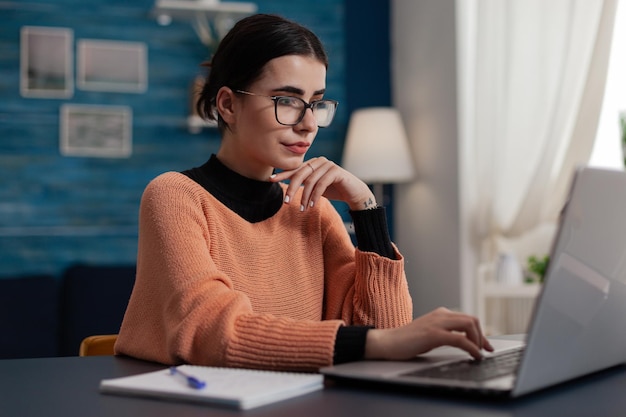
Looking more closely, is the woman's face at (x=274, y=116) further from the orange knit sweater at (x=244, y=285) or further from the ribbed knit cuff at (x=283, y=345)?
the ribbed knit cuff at (x=283, y=345)

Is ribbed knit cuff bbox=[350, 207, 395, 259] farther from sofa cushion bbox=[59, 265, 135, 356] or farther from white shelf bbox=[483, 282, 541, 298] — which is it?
sofa cushion bbox=[59, 265, 135, 356]

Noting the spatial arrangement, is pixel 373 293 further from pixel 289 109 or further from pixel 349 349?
pixel 349 349

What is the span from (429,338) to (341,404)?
0.21m

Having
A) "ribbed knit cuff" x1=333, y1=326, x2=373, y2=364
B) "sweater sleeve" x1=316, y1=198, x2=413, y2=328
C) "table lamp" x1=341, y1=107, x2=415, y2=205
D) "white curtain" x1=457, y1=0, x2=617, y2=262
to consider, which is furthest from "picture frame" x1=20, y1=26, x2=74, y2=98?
"ribbed knit cuff" x1=333, y1=326, x2=373, y2=364

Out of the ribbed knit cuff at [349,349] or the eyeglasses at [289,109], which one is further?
the eyeglasses at [289,109]

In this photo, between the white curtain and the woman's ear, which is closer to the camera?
the woman's ear

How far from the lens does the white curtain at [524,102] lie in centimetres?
329

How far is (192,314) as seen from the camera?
1148 millimetres

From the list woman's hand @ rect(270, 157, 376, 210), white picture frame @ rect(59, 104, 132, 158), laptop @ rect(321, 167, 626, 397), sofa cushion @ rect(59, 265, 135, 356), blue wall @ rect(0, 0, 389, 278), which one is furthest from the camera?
white picture frame @ rect(59, 104, 132, 158)

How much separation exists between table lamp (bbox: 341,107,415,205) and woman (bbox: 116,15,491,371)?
2402 millimetres

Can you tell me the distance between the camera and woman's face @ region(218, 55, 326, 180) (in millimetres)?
1499

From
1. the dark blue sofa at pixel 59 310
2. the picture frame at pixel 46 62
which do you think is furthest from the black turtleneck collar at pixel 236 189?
the picture frame at pixel 46 62

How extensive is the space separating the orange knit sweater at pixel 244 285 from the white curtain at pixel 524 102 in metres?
1.90

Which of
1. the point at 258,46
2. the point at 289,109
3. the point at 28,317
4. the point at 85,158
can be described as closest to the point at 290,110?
the point at 289,109
